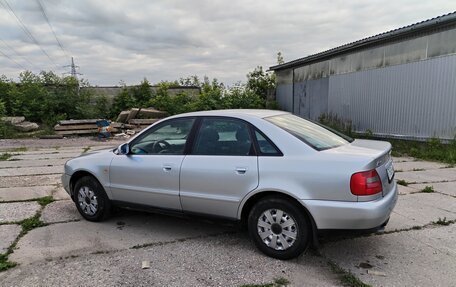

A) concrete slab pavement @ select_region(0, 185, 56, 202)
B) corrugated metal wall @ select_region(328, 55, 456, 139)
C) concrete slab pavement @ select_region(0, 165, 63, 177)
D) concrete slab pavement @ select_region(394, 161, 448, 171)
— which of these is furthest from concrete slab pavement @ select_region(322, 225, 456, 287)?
concrete slab pavement @ select_region(0, 165, 63, 177)

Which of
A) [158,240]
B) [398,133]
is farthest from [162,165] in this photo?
[398,133]

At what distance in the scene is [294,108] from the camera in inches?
733

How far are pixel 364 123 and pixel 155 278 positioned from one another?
1188cm

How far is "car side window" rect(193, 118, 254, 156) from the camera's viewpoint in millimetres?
3818

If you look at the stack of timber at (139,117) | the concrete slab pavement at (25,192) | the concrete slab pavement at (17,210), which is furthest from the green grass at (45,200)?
the stack of timber at (139,117)

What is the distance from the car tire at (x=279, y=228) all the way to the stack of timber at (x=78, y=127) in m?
14.6

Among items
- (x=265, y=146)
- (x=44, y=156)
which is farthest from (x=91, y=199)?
(x=44, y=156)

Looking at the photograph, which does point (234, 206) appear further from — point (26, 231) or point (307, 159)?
point (26, 231)

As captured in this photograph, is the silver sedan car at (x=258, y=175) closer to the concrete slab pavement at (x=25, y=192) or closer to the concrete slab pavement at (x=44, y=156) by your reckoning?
the concrete slab pavement at (x=25, y=192)

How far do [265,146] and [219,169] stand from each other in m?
0.57

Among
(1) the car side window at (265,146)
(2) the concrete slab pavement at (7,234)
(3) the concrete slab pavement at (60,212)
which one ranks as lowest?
(3) the concrete slab pavement at (60,212)

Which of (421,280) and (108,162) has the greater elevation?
(108,162)

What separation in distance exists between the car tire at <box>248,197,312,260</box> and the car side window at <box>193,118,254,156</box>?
2.06ft

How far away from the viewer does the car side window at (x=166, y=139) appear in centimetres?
427
